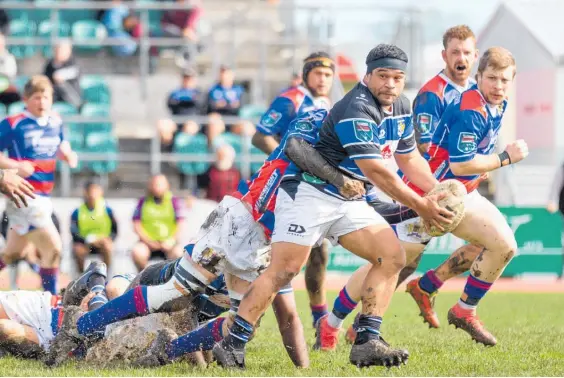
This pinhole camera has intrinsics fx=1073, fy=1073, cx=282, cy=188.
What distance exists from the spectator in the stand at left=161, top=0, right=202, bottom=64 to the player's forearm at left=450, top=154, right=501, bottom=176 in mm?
11319

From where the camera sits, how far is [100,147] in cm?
1708

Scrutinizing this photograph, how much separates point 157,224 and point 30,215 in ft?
13.7

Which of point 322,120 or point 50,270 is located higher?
point 322,120

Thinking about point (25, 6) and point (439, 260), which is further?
point (25, 6)

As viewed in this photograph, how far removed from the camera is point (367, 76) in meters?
6.36

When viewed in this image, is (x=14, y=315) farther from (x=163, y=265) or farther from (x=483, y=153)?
(x=483, y=153)

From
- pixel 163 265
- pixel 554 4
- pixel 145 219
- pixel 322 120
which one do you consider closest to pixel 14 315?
pixel 163 265

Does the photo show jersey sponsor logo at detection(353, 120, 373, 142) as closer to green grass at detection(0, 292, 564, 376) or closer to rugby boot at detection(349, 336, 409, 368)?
rugby boot at detection(349, 336, 409, 368)

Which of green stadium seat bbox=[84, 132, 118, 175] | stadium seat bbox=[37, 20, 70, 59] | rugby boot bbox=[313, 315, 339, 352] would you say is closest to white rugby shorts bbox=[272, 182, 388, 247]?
rugby boot bbox=[313, 315, 339, 352]

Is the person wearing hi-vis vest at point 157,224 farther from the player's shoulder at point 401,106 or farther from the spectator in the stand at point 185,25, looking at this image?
the player's shoulder at point 401,106

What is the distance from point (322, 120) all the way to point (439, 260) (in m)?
10.7

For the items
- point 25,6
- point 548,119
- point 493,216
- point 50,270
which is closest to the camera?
point 493,216

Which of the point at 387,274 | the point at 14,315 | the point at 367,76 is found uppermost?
the point at 367,76

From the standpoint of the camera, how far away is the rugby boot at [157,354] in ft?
22.0
